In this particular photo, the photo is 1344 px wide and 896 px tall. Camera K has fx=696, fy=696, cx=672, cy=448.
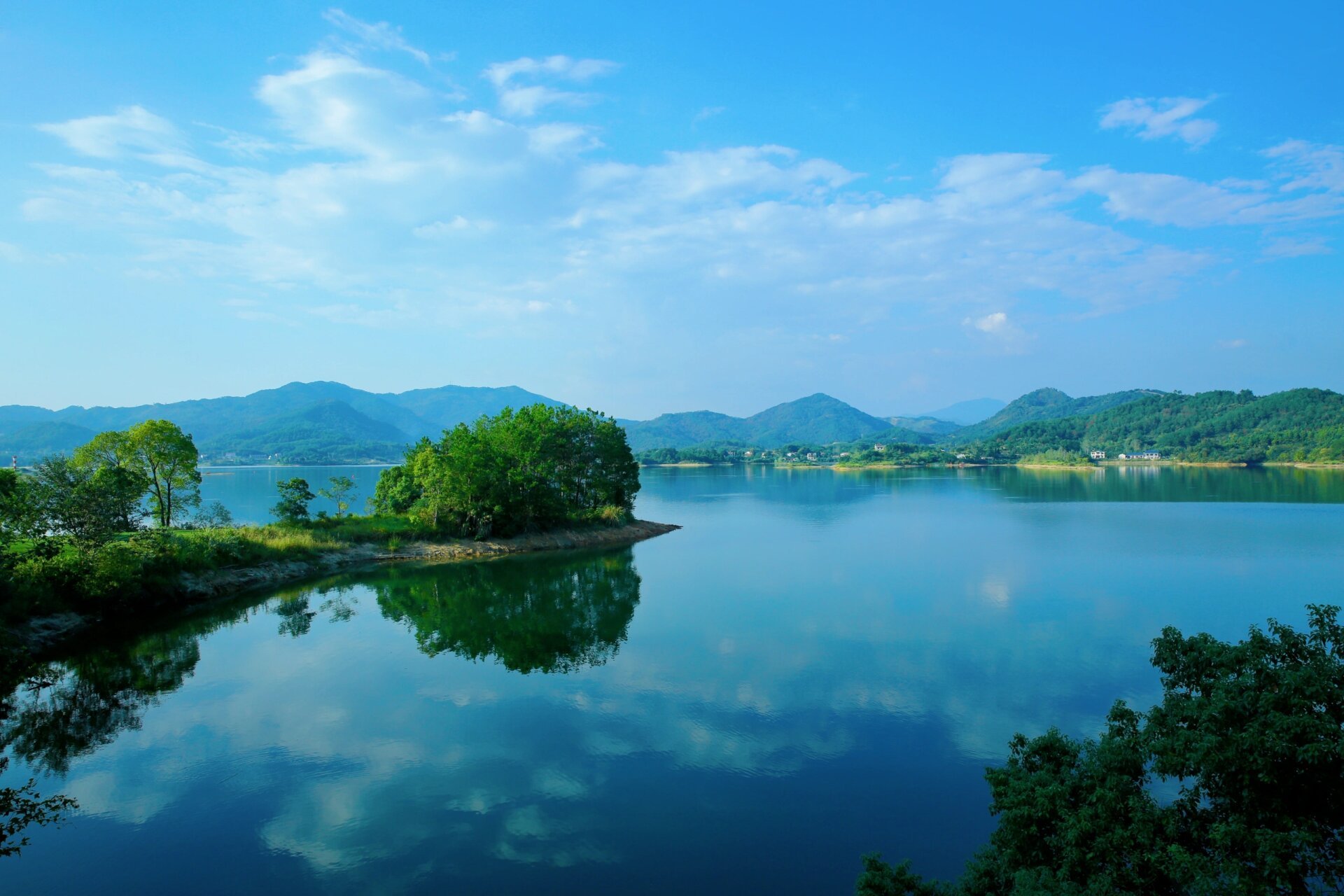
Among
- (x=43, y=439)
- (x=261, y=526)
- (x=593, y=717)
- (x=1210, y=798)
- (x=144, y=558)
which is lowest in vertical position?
(x=593, y=717)

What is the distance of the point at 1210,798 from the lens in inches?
258

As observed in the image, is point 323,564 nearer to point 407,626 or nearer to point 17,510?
point 407,626

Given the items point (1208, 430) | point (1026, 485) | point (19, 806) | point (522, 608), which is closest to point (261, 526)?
point (522, 608)

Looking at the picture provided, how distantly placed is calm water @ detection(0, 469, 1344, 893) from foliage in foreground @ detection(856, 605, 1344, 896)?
2586 mm

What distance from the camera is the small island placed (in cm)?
1898

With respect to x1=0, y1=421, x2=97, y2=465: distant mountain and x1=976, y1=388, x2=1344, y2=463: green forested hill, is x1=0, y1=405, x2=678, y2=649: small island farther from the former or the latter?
x1=0, y1=421, x2=97, y2=465: distant mountain

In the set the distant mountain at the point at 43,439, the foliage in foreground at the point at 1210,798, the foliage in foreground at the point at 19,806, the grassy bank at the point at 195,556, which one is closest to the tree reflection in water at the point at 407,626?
the foliage in foreground at the point at 19,806

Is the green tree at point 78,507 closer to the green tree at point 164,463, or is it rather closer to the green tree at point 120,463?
the green tree at point 120,463

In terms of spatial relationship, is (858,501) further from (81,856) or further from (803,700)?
(81,856)

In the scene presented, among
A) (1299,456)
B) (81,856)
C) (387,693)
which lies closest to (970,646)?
(387,693)

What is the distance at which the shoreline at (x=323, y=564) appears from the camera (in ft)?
60.8

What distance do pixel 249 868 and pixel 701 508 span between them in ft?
176

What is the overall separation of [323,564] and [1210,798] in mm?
31373

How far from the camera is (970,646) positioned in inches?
715
